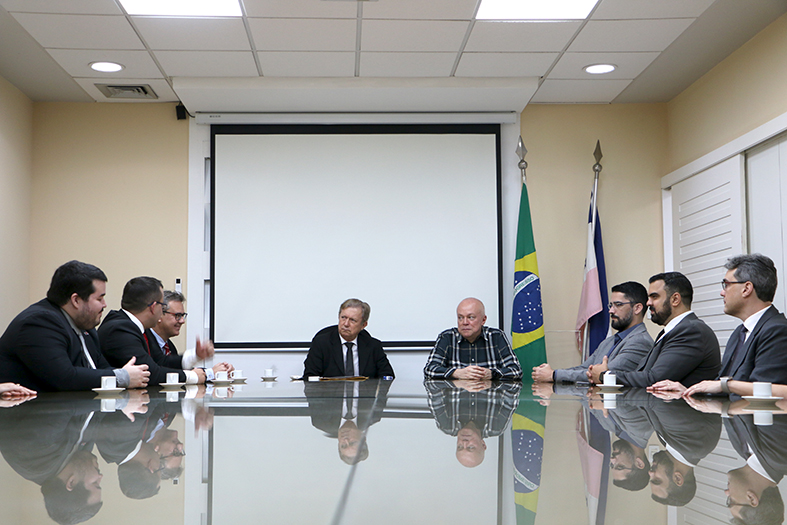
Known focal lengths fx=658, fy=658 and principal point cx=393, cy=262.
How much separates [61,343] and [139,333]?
2.39 feet

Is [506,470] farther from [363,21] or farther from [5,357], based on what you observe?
[363,21]

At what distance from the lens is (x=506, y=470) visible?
2.57 feet

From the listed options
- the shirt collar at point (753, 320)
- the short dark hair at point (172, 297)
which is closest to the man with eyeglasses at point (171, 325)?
the short dark hair at point (172, 297)

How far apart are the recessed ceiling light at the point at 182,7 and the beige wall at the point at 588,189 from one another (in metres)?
2.70

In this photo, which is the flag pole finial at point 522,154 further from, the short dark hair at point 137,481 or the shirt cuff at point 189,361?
the short dark hair at point 137,481

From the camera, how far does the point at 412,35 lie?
158 inches

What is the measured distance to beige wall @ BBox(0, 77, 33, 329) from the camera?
188 inches

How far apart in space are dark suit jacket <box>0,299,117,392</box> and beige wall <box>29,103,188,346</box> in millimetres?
2625

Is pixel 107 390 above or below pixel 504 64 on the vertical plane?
below

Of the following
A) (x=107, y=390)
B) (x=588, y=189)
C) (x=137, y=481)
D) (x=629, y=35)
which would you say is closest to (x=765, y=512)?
(x=137, y=481)

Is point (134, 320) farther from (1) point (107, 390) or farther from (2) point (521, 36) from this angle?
(2) point (521, 36)

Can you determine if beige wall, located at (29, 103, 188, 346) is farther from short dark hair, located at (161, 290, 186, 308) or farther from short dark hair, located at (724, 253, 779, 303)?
short dark hair, located at (724, 253, 779, 303)

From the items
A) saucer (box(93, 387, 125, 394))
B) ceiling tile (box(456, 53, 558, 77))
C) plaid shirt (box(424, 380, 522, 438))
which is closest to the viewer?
plaid shirt (box(424, 380, 522, 438))

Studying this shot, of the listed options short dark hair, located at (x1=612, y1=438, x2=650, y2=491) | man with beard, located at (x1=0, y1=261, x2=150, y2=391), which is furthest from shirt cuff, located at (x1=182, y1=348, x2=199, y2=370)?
short dark hair, located at (x1=612, y1=438, x2=650, y2=491)
